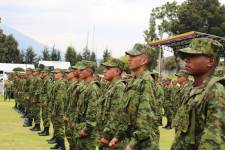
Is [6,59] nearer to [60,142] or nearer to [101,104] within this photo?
[60,142]

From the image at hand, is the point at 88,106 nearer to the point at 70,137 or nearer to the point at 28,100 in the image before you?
the point at 70,137

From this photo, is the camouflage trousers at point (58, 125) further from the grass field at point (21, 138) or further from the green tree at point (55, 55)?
the green tree at point (55, 55)

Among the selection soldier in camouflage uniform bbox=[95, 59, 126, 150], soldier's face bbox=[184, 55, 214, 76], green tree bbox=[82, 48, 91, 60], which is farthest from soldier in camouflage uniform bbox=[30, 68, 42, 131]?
green tree bbox=[82, 48, 91, 60]

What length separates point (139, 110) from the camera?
4648mm

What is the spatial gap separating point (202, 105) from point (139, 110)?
1285mm

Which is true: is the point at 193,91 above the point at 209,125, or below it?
above

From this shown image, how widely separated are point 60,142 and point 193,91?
739 cm

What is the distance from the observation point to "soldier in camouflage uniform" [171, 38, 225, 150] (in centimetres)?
327

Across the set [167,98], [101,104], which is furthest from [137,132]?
[167,98]

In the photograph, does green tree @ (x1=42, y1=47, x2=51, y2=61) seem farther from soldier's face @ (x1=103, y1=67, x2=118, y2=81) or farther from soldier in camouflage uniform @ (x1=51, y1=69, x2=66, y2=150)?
soldier's face @ (x1=103, y1=67, x2=118, y2=81)

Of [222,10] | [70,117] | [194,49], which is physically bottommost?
[70,117]

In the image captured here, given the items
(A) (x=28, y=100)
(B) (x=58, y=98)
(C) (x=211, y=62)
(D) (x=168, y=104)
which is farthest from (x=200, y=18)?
(C) (x=211, y=62)

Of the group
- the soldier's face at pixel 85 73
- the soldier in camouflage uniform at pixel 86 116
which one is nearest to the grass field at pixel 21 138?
the soldier's face at pixel 85 73

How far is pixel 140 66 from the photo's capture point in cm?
504
